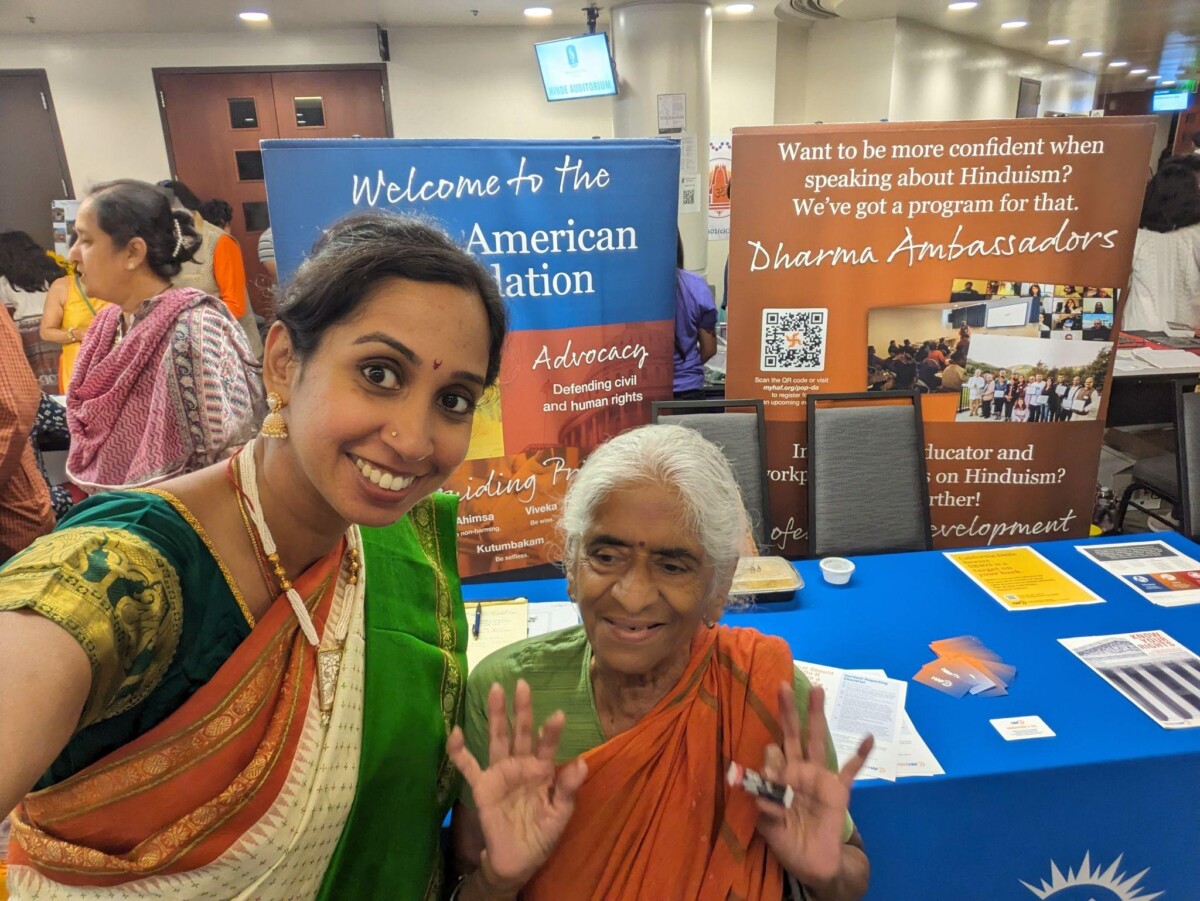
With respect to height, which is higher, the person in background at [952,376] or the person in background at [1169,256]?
the person in background at [1169,256]

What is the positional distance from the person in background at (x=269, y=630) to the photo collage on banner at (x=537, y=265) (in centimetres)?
126

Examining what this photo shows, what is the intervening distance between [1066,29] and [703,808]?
8.38 metres

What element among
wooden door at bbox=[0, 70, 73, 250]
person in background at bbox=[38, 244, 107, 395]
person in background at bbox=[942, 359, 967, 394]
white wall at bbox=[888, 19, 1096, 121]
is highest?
white wall at bbox=[888, 19, 1096, 121]

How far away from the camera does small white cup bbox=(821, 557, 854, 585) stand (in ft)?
7.11

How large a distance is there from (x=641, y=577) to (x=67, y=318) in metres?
4.06

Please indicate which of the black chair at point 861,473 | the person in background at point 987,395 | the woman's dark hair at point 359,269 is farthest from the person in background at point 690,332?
the woman's dark hair at point 359,269

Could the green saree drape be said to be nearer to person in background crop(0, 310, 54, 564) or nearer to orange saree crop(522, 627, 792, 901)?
orange saree crop(522, 627, 792, 901)

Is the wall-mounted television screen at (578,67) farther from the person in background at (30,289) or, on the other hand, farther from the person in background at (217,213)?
the person in background at (30,289)

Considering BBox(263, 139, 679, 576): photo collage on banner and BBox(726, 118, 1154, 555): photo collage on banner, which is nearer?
BBox(263, 139, 679, 576): photo collage on banner

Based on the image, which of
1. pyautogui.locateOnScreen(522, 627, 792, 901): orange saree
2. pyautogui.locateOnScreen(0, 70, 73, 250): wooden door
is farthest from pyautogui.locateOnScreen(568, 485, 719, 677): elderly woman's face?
pyautogui.locateOnScreen(0, 70, 73, 250): wooden door

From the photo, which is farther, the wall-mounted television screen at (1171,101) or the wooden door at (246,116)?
the wall-mounted television screen at (1171,101)

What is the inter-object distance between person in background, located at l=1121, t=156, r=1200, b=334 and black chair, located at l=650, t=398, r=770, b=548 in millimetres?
3358

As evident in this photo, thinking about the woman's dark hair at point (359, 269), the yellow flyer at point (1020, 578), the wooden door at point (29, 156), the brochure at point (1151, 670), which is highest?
the wooden door at point (29, 156)

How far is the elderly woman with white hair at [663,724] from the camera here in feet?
3.70
